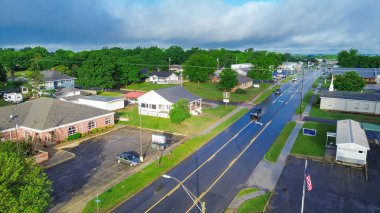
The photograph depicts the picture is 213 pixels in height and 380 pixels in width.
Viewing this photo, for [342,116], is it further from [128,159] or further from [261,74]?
[261,74]

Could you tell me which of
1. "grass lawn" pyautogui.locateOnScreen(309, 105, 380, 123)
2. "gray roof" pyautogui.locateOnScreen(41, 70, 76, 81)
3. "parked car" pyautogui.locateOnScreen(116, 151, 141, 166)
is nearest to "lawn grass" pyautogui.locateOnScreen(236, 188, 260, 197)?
"parked car" pyautogui.locateOnScreen(116, 151, 141, 166)

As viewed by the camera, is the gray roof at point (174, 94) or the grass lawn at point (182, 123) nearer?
the grass lawn at point (182, 123)

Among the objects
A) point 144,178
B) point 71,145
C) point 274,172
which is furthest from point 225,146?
point 71,145

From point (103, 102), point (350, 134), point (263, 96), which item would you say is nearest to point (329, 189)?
point (350, 134)

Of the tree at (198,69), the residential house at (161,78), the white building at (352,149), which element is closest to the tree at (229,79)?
the tree at (198,69)

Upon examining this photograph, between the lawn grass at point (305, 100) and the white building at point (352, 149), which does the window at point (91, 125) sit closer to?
the white building at point (352, 149)

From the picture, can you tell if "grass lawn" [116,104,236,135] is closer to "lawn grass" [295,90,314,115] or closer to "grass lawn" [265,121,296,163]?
"grass lawn" [265,121,296,163]

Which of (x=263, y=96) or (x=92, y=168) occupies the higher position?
(x=263, y=96)
